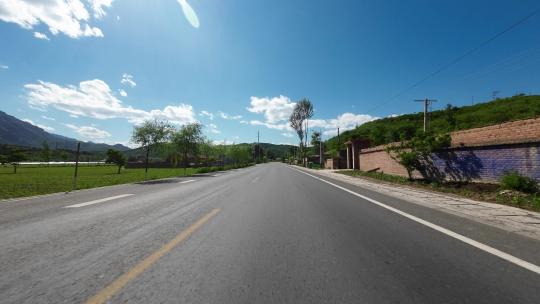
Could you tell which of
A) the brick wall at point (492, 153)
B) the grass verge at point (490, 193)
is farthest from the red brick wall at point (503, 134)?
the grass verge at point (490, 193)

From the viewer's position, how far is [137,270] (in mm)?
3391

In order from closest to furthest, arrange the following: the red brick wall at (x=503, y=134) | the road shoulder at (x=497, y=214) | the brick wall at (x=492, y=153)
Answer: the road shoulder at (x=497, y=214)
the brick wall at (x=492, y=153)
the red brick wall at (x=503, y=134)

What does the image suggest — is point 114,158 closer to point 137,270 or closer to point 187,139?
point 187,139

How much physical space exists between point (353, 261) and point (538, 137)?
1108cm

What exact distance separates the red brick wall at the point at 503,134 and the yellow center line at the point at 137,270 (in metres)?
12.7

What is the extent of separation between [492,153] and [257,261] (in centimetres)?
1334

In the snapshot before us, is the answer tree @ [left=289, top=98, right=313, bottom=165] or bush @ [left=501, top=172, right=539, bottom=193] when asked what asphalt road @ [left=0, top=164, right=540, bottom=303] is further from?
tree @ [left=289, top=98, right=313, bottom=165]

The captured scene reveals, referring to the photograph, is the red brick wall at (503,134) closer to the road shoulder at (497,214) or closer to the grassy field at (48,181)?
the road shoulder at (497,214)

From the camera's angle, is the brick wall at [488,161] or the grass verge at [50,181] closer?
the brick wall at [488,161]

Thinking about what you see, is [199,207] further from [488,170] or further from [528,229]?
[488,170]

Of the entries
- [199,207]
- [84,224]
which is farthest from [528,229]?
[84,224]

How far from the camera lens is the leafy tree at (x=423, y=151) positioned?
1587 cm

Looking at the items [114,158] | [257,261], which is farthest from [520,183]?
[114,158]

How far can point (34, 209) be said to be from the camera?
8.16m
